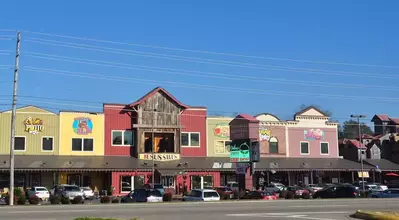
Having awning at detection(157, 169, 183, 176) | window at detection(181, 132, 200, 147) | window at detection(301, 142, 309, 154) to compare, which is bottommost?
awning at detection(157, 169, 183, 176)

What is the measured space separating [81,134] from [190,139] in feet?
41.2

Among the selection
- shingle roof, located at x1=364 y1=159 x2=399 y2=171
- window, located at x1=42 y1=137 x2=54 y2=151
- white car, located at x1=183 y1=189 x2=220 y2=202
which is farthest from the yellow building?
shingle roof, located at x1=364 y1=159 x2=399 y2=171

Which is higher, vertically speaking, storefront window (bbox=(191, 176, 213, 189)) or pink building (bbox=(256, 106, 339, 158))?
pink building (bbox=(256, 106, 339, 158))

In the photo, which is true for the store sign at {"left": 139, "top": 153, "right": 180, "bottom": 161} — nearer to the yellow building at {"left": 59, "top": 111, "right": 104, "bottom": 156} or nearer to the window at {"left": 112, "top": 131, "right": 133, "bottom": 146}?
the window at {"left": 112, "top": 131, "right": 133, "bottom": 146}

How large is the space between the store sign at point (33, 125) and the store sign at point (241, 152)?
2175cm

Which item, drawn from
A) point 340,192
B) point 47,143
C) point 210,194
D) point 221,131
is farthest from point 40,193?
point 340,192

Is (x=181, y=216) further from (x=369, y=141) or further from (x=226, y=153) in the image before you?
(x=369, y=141)

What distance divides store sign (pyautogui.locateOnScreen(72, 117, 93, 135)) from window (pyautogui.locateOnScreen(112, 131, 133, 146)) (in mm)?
2715

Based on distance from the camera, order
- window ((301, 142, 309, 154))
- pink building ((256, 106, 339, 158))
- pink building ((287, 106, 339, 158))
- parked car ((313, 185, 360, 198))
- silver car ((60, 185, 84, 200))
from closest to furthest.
Answer: parked car ((313, 185, 360, 198)) < silver car ((60, 185, 84, 200)) < pink building ((256, 106, 339, 158)) < pink building ((287, 106, 339, 158)) < window ((301, 142, 309, 154))

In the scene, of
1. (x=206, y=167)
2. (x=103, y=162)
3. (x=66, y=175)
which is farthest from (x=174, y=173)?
(x=66, y=175)

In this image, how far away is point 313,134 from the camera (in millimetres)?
67125

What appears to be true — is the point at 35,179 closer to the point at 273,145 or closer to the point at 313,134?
the point at 273,145

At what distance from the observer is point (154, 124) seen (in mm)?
59094

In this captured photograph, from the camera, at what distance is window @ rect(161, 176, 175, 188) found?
191 ft
